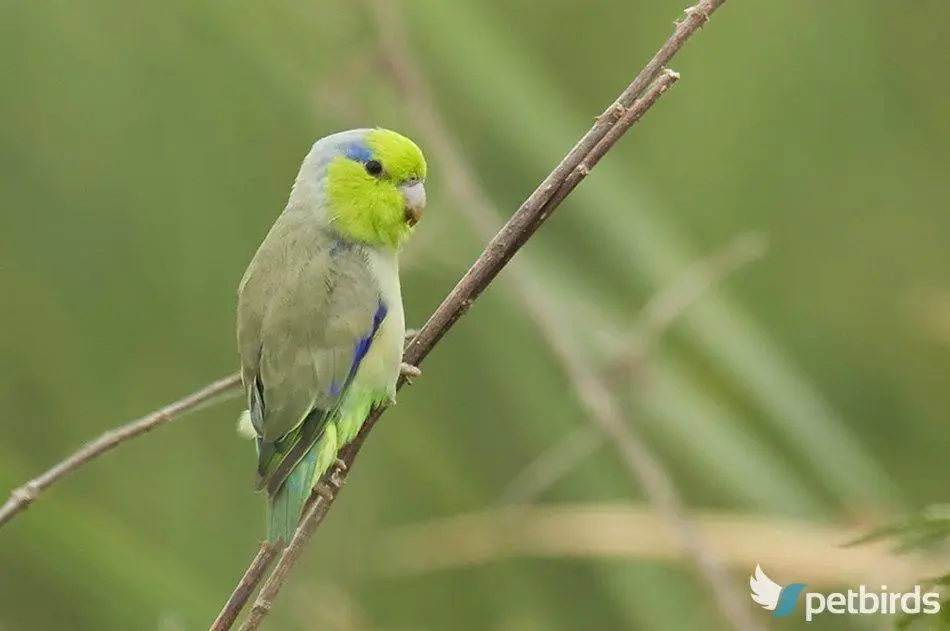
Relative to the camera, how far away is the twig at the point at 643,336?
1347 millimetres

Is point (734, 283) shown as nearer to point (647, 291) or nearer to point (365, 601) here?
point (647, 291)

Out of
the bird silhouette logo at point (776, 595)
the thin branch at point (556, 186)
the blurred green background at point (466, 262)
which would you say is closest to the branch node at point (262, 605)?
the thin branch at point (556, 186)

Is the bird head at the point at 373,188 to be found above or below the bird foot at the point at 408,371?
above

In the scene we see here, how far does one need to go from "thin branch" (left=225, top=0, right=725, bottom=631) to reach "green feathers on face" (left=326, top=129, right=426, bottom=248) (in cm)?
23

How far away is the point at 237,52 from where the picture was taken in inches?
73.5

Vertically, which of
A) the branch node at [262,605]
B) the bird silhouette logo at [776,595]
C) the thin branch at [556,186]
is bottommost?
the branch node at [262,605]

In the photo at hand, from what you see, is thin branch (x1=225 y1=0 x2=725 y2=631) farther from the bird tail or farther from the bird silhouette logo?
the bird silhouette logo

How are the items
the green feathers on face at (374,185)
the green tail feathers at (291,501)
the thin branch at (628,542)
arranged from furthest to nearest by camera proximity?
the thin branch at (628,542) < the green feathers on face at (374,185) < the green tail feathers at (291,501)

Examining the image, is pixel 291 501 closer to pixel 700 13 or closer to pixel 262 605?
pixel 262 605

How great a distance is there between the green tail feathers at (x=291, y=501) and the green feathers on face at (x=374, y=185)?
222 millimetres

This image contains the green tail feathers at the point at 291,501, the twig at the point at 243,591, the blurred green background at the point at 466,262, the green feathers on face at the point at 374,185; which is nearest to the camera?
the twig at the point at 243,591

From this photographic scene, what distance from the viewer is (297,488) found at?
96cm

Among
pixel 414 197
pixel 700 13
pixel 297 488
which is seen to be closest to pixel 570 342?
pixel 414 197

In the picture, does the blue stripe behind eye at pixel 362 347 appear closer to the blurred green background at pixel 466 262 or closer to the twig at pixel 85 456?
the twig at pixel 85 456
